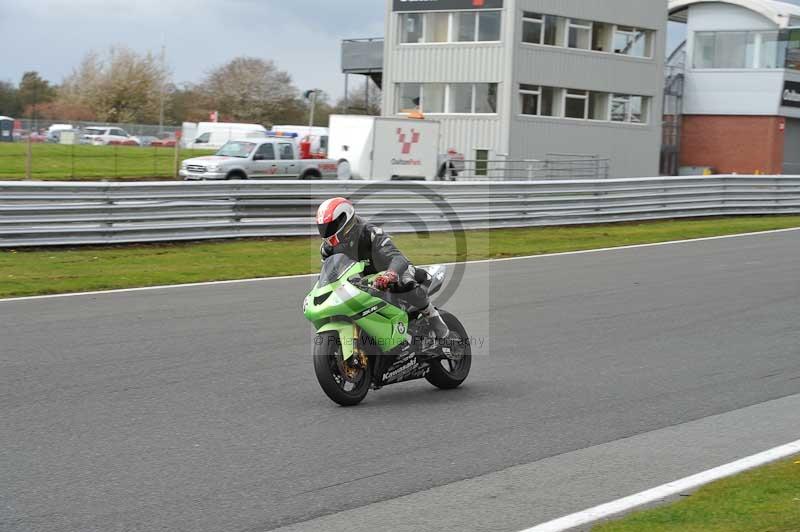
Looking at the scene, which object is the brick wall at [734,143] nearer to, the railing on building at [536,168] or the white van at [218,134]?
the railing on building at [536,168]

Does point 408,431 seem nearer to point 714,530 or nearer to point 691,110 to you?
point 714,530

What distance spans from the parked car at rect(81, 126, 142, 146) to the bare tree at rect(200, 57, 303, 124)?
2827cm

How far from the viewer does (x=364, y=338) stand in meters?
7.52

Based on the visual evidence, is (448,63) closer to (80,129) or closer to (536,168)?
(536,168)

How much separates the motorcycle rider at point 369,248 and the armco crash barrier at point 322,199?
9.09m

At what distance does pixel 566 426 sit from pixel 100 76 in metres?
74.2

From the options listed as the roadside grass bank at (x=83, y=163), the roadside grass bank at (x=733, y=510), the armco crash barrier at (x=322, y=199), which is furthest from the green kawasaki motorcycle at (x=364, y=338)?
the roadside grass bank at (x=83, y=163)

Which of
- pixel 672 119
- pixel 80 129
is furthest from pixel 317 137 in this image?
pixel 672 119

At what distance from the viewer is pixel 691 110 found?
5453cm

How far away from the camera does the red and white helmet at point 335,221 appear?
24.0 ft

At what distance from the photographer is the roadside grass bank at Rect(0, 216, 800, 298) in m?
14.5

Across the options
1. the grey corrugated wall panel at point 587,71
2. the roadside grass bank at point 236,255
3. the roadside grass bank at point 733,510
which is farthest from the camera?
the grey corrugated wall panel at point 587,71

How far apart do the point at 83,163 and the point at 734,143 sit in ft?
108

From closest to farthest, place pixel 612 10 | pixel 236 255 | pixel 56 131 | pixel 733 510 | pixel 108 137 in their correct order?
pixel 733 510
pixel 236 255
pixel 612 10
pixel 56 131
pixel 108 137
